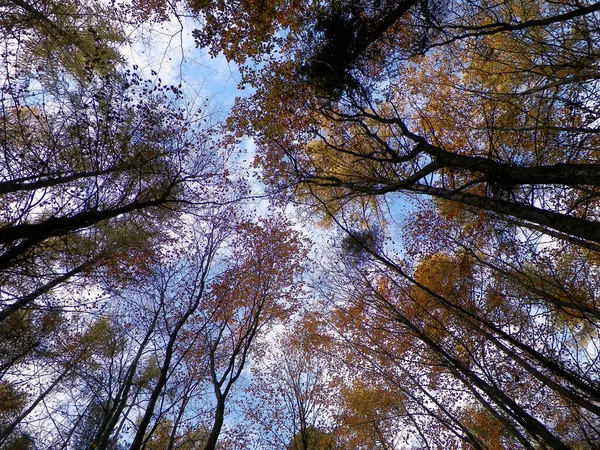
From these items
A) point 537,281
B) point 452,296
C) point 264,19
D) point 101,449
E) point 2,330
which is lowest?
point 101,449

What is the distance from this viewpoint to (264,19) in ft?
20.9

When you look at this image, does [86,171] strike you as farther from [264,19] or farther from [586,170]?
[586,170]

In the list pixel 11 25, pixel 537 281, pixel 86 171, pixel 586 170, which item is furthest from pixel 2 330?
pixel 537 281

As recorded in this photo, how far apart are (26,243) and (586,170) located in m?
7.47

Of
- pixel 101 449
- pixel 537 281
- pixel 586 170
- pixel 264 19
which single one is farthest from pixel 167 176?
pixel 537 281

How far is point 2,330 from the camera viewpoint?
7.34m

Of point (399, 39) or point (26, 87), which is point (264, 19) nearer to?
point (399, 39)

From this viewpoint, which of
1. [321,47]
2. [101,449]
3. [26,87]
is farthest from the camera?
[321,47]

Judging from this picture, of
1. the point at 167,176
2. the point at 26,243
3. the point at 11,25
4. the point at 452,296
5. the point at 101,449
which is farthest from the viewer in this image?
the point at 452,296

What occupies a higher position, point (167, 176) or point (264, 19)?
point (264, 19)

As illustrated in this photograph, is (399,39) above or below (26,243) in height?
above

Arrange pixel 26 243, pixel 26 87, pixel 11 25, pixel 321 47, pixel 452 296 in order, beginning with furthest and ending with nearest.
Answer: pixel 452 296 → pixel 321 47 → pixel 26 87 → pixel 11 25 → pixel 26 243

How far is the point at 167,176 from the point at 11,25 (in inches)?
138

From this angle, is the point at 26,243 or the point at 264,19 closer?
the point at 26,243
